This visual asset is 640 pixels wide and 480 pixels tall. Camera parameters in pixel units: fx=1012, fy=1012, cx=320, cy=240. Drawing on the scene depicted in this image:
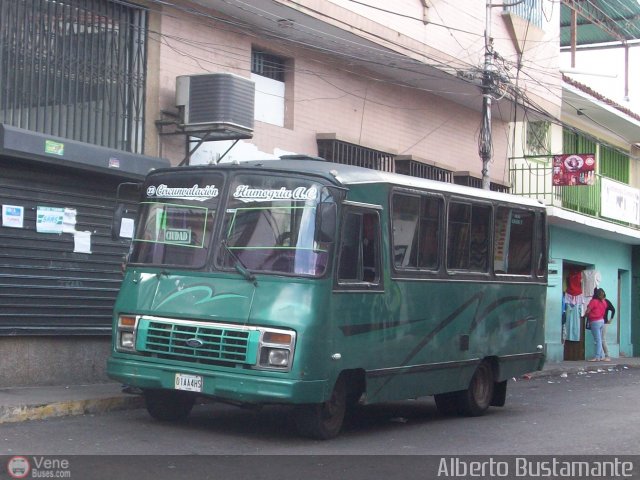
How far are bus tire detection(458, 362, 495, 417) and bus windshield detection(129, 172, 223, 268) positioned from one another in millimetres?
4206

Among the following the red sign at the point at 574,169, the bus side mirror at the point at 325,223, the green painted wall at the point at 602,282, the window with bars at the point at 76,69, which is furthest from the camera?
the green painted wall at the point at 602,282

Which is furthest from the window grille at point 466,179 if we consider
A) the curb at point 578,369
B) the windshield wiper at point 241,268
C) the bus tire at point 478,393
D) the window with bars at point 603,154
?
the windshield wiper at point 241,268

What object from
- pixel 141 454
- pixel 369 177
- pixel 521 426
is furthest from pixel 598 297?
pixel 141 454

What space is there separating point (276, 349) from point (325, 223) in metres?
1.27

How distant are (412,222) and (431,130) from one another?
10.5 meters

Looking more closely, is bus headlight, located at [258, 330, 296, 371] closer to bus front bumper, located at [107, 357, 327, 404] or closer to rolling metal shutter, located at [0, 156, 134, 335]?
bus front bumper, located at [107, 357, 327, 404]

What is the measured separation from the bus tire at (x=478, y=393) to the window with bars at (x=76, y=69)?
5.43 meters

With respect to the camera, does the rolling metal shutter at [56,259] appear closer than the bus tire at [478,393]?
Yes

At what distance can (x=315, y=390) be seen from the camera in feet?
30.6

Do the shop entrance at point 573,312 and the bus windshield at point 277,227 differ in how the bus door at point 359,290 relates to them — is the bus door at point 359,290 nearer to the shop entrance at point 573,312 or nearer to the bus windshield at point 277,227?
the bus windshield at point 277,227

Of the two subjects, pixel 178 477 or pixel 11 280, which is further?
pixel 11 280

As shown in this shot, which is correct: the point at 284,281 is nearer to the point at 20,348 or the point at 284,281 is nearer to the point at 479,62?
the point at 20,348

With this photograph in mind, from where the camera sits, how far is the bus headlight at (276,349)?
9.21 metres

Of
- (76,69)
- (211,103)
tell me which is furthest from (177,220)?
(211,103)
